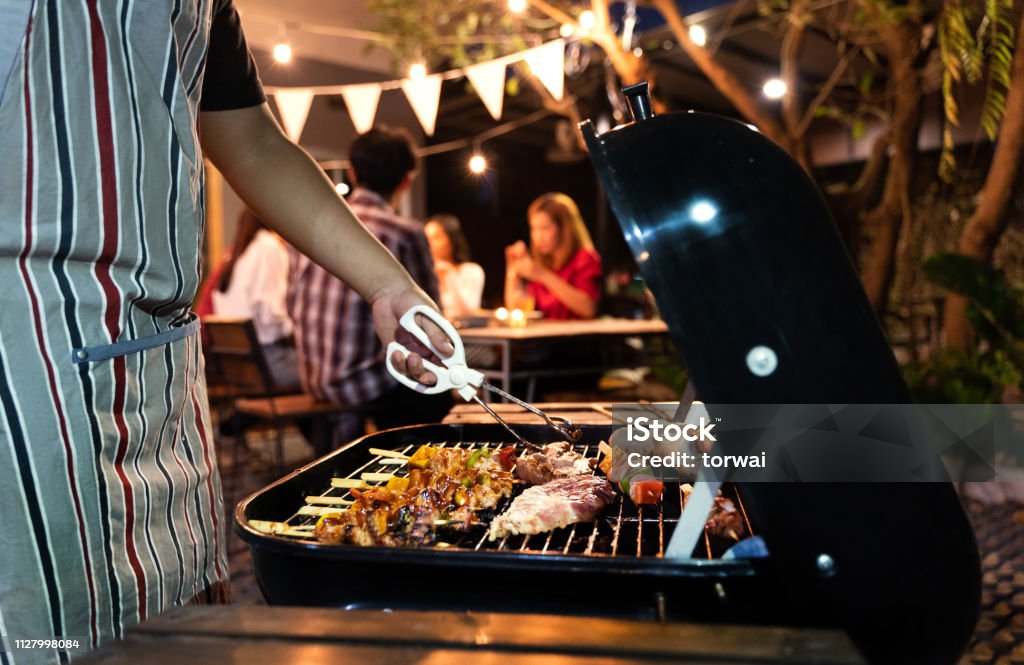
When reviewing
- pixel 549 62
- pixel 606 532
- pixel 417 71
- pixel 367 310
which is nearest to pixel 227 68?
pixel 606 532

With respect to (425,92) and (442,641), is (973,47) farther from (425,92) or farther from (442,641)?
(442,641)

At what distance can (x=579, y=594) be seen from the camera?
3.06 ft

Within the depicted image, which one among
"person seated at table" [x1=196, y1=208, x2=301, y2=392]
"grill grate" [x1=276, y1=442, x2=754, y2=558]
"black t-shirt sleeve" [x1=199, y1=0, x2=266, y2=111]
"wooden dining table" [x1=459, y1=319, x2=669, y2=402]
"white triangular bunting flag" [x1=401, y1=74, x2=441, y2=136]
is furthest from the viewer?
"white triangular bunting flag" [x1=401, y1=74, x2=441, y2=136]

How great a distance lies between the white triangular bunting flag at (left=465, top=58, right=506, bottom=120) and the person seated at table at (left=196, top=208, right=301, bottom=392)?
5.81ft

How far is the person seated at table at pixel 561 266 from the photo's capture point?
6.00 m

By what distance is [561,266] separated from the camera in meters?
6.34

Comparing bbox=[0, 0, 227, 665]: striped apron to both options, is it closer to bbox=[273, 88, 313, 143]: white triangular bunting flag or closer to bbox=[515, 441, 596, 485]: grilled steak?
bbox=[515, 441, 596, 485]: grilled steak

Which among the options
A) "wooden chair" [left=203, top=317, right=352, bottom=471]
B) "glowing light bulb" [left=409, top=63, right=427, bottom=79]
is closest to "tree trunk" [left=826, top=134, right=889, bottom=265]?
"glowing light bulb" [left=409, top=63, right=427, bottom=79]

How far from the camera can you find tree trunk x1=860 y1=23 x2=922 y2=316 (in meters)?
5.28

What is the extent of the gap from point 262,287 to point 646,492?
183 inches

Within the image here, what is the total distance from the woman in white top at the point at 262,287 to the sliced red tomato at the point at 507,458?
3.96 meters

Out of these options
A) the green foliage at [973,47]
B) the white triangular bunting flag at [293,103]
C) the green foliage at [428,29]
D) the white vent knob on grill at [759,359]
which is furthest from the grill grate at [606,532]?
the green foliage at [428,29]

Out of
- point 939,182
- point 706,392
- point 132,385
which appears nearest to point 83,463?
point 132,385

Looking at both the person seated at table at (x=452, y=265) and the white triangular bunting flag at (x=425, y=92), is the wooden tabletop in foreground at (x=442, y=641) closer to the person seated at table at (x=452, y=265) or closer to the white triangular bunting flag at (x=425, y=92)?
the white triangular bunting flag at (x=425, y=92)
